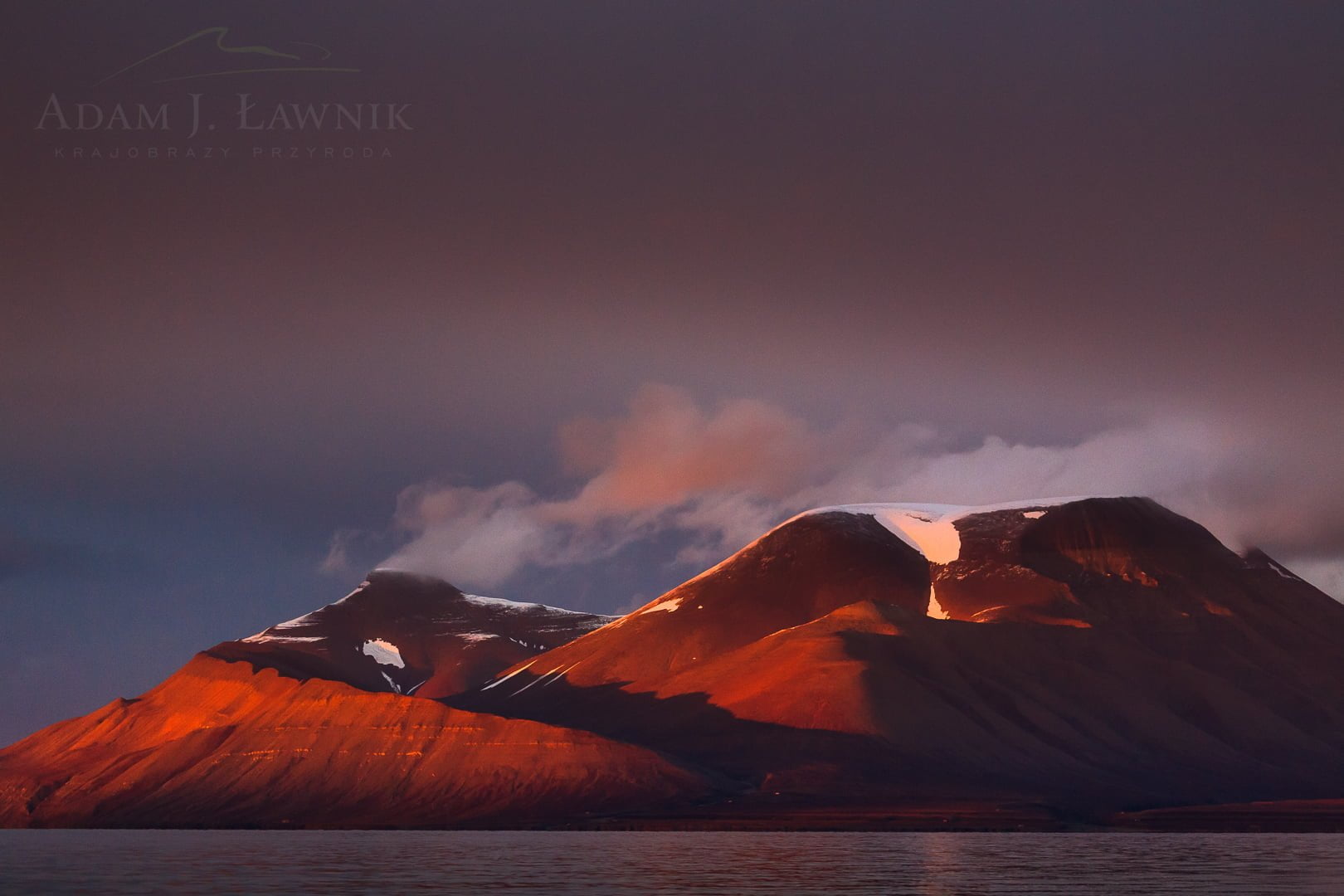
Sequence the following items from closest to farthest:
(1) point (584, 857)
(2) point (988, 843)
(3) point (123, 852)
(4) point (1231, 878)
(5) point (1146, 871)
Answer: (4) point (1231, 878)
(5) point (1146, 871)
(1) point (584, 857)
(3) point (123, 852)
(2) point (988, 843)

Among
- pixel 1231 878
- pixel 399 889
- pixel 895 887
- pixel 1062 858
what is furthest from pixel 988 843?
pixel 399 889

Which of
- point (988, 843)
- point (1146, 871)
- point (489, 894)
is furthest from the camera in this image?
point (988, 843)

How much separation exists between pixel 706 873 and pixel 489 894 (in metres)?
24.9

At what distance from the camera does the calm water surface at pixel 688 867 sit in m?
104

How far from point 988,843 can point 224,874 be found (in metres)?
91.4

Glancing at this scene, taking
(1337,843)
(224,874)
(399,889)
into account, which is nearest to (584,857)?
(224,874)

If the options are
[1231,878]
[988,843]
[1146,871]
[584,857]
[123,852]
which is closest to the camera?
[1231,878]

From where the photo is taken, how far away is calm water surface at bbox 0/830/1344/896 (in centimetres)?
10438

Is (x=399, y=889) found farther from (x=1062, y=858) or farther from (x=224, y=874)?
(x=1062, y=858)

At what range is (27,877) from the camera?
11844cm

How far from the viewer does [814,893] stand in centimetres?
9812

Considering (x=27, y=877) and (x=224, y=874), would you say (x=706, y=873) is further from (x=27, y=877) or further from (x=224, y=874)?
(x=27, y=877)

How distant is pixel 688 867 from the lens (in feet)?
418

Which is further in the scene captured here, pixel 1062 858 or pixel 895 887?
pixel 1062 858
